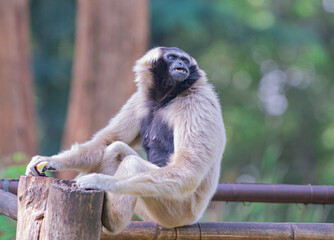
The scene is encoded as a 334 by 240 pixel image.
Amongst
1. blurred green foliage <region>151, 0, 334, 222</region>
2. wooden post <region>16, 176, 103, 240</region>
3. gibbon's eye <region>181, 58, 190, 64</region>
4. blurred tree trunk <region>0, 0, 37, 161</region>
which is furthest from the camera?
blurred green foliage <region>151, 0, 334, 222</region>

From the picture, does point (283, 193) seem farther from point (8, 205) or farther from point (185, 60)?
point (8, 205)

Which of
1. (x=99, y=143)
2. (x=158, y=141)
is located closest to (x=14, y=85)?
(x=99, y=143)

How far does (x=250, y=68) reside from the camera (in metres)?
16.4

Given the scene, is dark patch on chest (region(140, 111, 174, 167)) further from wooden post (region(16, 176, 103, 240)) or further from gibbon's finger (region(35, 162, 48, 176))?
wooden post (region(16, 176, 103, 240))

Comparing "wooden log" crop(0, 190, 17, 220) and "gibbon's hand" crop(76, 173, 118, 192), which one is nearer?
"gibbon's hand" crop(76, 173, 118, 192)

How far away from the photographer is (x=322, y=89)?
58.6 ft

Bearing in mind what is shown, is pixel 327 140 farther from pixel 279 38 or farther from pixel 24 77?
pixel 24 77

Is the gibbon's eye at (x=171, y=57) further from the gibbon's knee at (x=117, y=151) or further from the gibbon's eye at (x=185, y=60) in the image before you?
the gibbon's knee at (x=117, y=151)

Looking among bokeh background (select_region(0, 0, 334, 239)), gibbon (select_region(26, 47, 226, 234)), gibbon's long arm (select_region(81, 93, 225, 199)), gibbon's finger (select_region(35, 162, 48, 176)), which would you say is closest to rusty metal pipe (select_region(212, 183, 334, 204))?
gibbon (select_region(26, 47, 226, 234))

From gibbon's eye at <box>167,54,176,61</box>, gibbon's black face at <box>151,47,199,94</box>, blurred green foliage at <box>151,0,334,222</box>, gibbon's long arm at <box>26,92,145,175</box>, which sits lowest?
blurred green foliage at <box>151,0,334,222</box>

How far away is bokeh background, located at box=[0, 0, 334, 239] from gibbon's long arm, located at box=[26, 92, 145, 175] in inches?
282

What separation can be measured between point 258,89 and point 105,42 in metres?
9.77

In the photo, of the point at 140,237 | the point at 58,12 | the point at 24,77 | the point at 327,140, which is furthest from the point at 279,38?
the point at 140,237

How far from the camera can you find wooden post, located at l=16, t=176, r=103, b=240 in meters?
2.70
